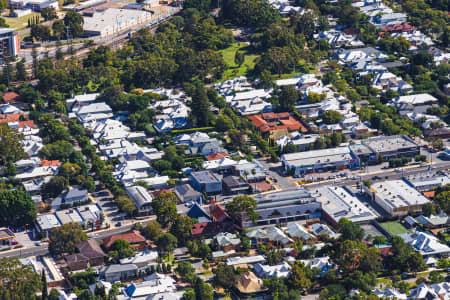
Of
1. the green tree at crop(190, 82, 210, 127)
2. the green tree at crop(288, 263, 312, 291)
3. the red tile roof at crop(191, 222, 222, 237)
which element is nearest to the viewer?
the green tree at crop(288, 263, 312, 291)

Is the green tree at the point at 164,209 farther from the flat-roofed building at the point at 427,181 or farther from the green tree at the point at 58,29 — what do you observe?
the green tree at the point at 58,29

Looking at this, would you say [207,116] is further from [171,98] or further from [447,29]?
[447,29]

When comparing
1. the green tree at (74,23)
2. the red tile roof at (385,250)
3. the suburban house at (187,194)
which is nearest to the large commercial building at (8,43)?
the green tree at (74,23)

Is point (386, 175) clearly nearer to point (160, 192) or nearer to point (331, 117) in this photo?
point (331, 117)

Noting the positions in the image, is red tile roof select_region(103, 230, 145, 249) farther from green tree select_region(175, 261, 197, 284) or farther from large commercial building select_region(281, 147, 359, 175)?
large commercial building select_region(281, 147, 359, 175)

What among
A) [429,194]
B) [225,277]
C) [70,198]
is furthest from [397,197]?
[70,198]

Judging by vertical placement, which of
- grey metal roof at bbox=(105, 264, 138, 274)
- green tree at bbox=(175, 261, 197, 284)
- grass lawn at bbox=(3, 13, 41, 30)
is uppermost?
green tree at bbox=(175, 261, 197, 284)

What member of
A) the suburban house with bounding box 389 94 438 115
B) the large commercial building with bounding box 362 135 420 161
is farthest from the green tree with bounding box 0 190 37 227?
the suburban house with bounding box 389 94 438 115

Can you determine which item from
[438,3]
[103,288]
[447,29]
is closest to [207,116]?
[103,288]
